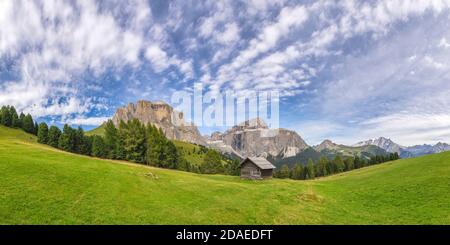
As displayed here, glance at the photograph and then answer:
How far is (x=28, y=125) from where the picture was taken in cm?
13225

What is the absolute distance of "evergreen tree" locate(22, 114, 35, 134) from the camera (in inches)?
5182

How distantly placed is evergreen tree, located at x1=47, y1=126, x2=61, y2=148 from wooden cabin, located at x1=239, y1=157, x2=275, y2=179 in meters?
82.3

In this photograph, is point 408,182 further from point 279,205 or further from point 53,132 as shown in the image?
point 53,132

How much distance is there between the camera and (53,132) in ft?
339

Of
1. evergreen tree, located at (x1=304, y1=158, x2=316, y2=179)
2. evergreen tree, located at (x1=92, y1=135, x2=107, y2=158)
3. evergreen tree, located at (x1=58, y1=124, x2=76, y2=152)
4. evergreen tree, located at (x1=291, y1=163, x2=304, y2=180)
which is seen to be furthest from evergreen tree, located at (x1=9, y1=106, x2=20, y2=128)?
evergreen tree, located at (x1=304, y1=158, x2=316, y2=179)

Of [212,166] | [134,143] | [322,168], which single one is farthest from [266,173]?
[322,168]

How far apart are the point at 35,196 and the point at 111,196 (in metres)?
6.06

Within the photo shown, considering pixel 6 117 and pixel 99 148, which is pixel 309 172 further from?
pixel 6 117

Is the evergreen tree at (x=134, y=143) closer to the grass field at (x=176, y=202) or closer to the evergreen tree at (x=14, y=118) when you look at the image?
Answer: the grass field at (x=176, y=202)

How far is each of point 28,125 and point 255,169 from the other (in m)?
131

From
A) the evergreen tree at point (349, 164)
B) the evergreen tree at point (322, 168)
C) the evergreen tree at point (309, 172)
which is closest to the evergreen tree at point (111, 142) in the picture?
the evergreen tree at point (309, 172)

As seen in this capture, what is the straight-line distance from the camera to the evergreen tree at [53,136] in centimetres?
10244
